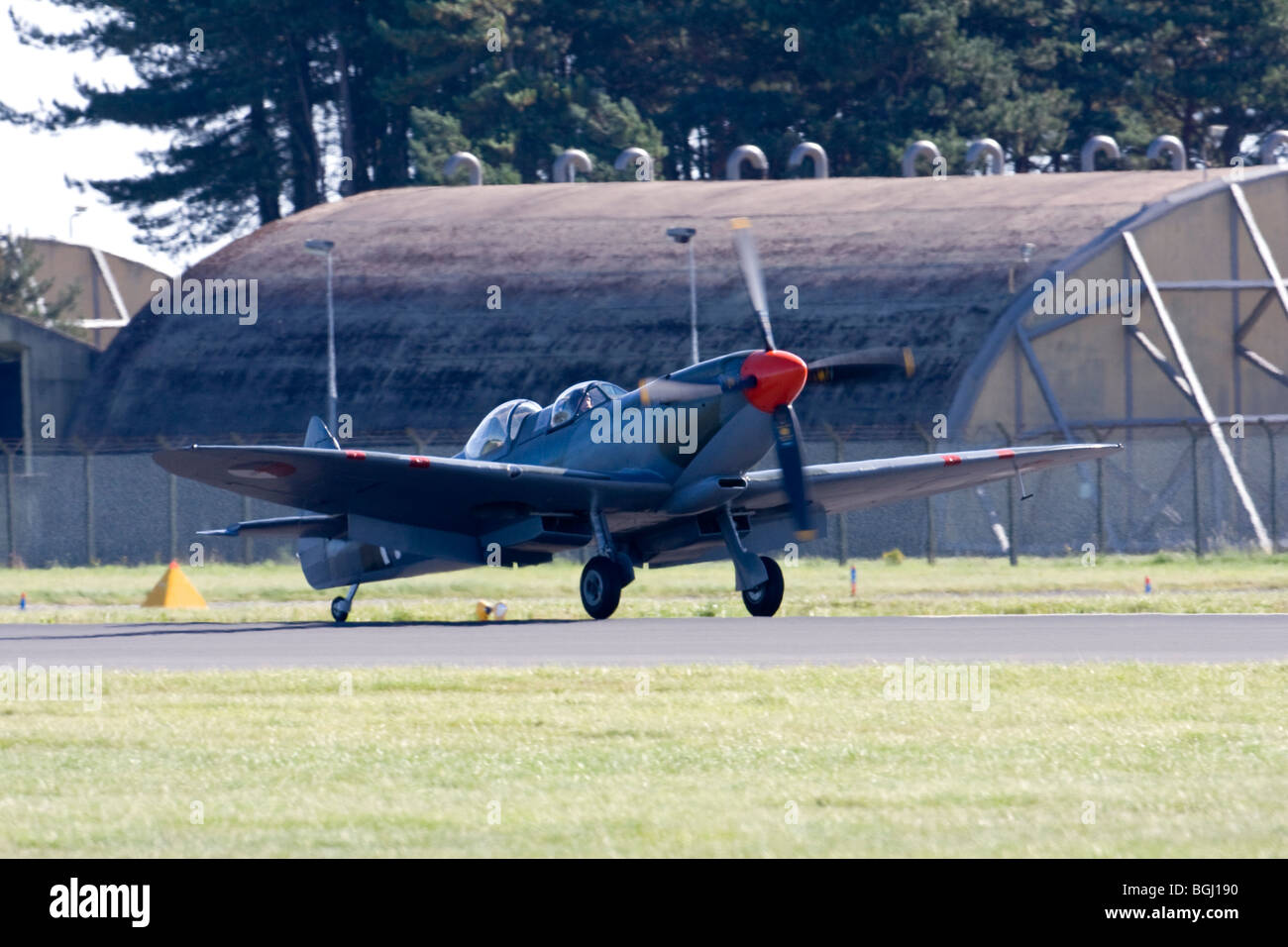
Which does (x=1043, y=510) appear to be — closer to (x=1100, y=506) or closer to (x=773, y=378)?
(x=1100, y=506)

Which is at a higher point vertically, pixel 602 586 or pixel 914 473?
pixel 914 473

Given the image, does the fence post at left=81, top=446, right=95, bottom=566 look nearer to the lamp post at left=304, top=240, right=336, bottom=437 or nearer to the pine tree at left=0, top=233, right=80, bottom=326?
the lamp post at left=304, top=240, right=336, bottom=437

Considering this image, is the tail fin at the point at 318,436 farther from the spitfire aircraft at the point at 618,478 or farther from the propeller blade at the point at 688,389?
the propeller blade at the point at 688,389

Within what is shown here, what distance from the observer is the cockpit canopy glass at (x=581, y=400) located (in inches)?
958

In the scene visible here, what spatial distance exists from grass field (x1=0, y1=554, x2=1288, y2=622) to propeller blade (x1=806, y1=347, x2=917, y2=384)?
10.2ft

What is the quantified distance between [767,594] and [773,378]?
2793 millimetres

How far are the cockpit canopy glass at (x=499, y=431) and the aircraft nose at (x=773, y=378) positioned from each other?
3.45 meters

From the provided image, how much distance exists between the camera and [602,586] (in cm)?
2366

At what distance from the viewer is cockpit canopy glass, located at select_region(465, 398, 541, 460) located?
82.1 feet

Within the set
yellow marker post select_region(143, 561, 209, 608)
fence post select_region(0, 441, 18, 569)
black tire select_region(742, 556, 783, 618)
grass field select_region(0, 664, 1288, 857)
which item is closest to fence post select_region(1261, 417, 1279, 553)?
black tire select_region(742, 556, 783, 618)

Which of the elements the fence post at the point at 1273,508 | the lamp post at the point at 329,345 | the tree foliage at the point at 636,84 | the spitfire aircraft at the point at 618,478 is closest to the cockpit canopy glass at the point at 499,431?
the spitfire aircraft at the point at 618,478

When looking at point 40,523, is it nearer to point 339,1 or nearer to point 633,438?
point 633,438

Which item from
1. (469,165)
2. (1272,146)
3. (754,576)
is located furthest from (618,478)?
(469,165)

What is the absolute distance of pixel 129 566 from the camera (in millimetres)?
40906
